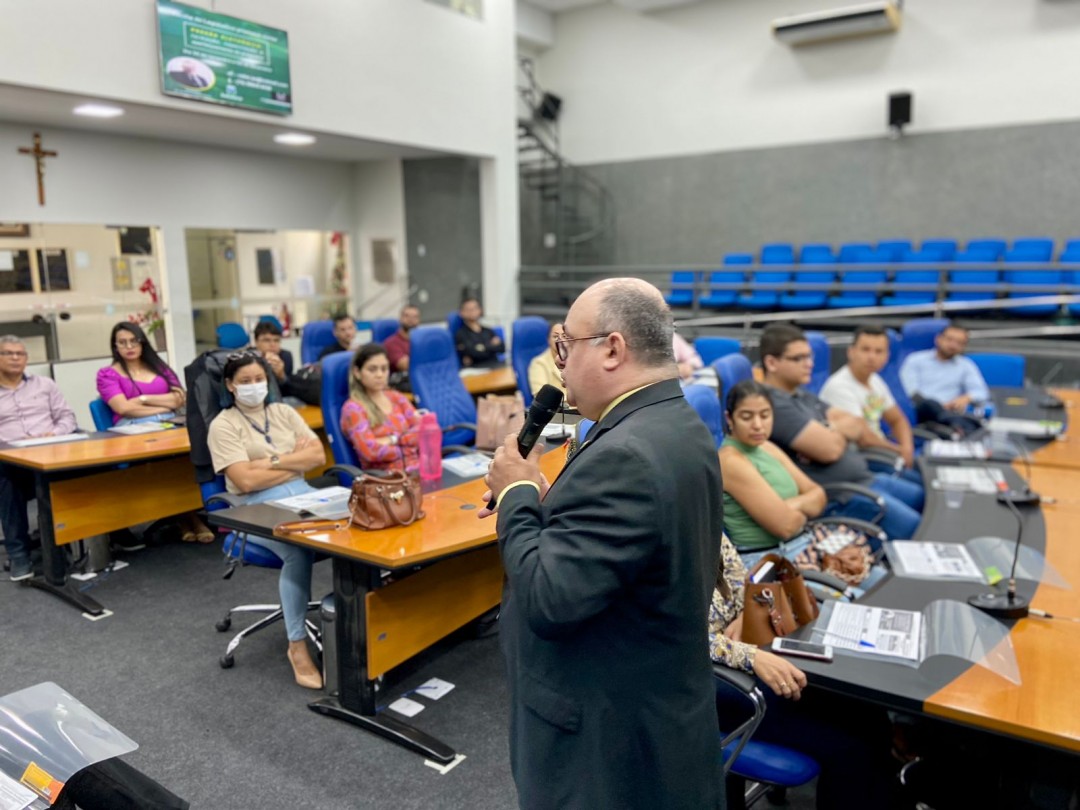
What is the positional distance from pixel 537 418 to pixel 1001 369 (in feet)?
21.3

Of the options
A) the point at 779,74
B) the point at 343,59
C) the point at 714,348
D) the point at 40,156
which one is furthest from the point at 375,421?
the point at 779,74

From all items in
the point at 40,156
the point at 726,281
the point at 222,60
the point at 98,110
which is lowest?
the point at 726,281

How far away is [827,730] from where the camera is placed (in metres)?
1.85

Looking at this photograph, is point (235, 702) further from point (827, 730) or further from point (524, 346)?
point (524, 346)

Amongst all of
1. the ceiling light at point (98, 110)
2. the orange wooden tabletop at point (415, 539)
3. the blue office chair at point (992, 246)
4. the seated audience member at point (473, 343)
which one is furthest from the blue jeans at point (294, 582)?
the blue office chair at point (992, 246)

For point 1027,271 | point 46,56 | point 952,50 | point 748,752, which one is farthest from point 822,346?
point 952,50

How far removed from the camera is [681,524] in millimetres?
1188

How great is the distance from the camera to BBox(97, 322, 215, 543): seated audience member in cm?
448

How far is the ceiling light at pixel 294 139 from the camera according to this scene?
732 cm

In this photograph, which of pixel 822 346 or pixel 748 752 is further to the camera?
pixel 822 346

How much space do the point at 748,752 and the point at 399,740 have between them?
4.11 feet

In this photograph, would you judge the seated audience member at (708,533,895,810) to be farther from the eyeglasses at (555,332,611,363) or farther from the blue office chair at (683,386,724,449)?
the blue office chair at (683,386,724,449)

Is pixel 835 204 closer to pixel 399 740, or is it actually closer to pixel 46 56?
pixel 46 56

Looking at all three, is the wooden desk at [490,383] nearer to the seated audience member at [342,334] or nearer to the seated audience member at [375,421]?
the seated audience member at [342,334]
